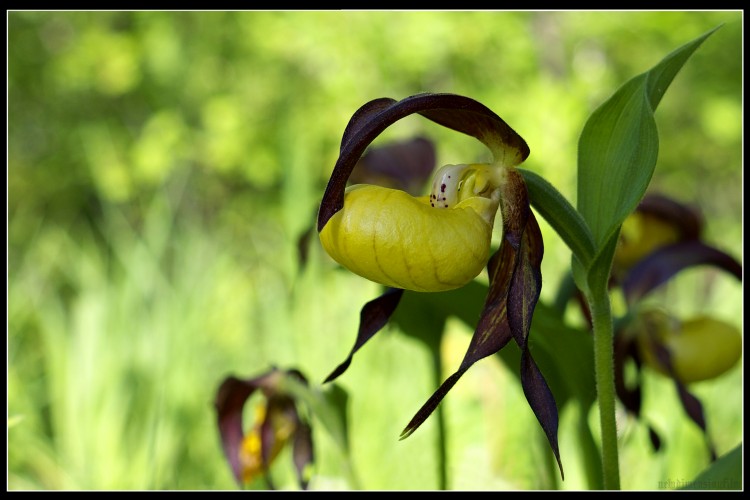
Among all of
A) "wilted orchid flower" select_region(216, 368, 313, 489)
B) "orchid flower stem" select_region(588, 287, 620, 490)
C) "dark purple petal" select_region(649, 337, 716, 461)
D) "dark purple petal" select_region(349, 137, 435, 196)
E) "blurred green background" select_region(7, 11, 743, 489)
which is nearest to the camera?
"orchid flower stem" select_region(588, 287, 620, 490)

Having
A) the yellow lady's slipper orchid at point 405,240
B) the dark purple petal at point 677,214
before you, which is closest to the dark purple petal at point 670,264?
the dark purple petal at point 677,214

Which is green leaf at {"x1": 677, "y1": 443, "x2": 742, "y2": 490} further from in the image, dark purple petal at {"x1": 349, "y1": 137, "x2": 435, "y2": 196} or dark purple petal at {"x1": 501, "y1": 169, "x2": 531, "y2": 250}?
dark purple petal at {"x1": 349, "y1": 137, "x2": 435, "y2": 196}

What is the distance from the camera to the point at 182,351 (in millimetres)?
2205

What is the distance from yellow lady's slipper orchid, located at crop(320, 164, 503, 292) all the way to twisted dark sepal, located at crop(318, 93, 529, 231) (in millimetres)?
22

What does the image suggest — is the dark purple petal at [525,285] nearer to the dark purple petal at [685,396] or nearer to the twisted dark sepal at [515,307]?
the twisted dark sepal at [515,307]

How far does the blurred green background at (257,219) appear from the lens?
192 centimetres

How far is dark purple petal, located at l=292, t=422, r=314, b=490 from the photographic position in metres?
1.16

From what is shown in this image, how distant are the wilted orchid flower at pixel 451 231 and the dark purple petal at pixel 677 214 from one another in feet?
1.98

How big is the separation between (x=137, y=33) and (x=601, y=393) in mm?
5098

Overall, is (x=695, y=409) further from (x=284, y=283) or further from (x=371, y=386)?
(x=284, y=283)

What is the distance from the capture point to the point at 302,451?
117 centimetres

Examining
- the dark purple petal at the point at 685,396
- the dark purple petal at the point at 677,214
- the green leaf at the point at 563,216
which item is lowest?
the dark purple petal at the point at 685,396

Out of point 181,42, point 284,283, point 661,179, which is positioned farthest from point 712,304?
point 181,42

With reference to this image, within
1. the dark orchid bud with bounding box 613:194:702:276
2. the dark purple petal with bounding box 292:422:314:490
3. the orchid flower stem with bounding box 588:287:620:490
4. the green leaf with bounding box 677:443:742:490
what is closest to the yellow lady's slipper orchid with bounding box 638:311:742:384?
the dark orchid bud with bounding box 613:194:702:276
